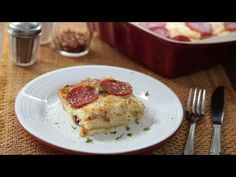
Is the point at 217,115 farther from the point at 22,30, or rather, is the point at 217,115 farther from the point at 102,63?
the point at 22,30

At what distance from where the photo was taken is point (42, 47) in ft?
5.81

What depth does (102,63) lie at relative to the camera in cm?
169

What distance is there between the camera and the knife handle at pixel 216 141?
122 cm

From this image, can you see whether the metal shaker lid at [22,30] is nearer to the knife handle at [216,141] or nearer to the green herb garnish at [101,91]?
the green herb garnish at [101,91]

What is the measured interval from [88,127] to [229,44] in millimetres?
611

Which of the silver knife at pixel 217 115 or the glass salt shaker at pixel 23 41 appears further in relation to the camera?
the glass salt shaker at pixel 23 41

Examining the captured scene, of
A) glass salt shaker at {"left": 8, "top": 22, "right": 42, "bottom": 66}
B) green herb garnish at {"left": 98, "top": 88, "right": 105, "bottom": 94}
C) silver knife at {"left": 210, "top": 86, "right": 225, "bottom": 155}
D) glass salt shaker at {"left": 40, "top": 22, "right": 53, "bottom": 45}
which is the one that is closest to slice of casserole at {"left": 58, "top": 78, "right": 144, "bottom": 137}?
green herb garnish at {"left": 98, "top": 88, "right": 105, "bottom": 94}

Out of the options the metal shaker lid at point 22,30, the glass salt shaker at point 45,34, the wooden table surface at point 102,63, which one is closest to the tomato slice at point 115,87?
the wooden table surface at point 102,63

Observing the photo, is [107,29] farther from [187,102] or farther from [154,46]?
[187,102]

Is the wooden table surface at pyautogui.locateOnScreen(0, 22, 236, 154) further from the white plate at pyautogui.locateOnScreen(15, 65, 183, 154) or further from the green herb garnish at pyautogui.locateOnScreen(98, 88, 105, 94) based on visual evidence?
the green herb garnish at pyautogui.locateOnScreen(98, 88, 105, 94)

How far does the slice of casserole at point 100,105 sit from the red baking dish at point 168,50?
0.91ft
